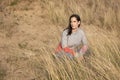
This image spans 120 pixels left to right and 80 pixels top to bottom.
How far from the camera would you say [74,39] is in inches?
205

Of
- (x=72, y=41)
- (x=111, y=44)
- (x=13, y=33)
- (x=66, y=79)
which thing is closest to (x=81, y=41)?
(x=72, y=41)

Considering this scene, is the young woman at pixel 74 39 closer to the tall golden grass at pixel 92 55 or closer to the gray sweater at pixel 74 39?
the gray sweater at pixel 74 39

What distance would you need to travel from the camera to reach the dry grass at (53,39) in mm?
4242

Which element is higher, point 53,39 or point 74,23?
point 74,23

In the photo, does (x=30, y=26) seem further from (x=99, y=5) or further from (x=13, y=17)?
(x=99, y=5)

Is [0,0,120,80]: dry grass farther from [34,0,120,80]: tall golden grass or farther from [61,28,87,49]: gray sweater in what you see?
[61,28,87,49]: gray sweater

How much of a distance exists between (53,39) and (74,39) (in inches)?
66.3

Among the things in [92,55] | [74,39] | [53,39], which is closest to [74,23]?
[74,39]

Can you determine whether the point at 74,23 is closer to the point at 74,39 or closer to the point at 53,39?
the point at 74,39

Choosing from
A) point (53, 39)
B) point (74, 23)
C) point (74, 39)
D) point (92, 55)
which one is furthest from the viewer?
point (53, 39)

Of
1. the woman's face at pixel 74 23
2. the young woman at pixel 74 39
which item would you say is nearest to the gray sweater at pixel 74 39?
the young woman at pixel 74 39

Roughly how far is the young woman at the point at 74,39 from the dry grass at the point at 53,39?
13cm

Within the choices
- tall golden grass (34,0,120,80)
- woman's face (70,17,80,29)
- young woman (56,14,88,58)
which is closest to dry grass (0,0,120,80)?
tall golden grass (34,0,120,80)

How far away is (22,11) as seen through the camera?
818 cm
